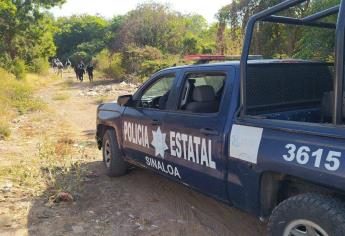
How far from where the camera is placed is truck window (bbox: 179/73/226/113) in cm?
446

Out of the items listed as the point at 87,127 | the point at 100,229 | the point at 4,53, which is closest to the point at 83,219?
the point at 100,229

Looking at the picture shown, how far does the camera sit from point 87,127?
38.5 feet

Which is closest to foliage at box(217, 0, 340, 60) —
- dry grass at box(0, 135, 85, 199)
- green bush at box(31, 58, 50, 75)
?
dry grass at box(0, 135, 85, 199)

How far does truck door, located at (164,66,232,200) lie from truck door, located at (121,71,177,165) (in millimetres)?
240

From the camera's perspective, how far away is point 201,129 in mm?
4023

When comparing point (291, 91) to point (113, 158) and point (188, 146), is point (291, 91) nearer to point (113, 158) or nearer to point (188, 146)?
point (188, 146)

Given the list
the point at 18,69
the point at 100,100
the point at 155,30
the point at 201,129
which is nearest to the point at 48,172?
the point at 201,129

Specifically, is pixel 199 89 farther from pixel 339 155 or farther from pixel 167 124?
pixel 339 155

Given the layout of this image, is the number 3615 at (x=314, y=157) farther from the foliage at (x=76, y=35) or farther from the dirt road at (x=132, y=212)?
the foliage at (x=76, y=35)

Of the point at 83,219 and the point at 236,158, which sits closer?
the point at 236,158

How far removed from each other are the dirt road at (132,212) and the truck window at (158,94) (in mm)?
1165

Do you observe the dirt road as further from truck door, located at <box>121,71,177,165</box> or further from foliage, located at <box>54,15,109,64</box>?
foliage, located at <box>54,15,109,64</box>

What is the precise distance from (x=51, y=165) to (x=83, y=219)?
2276mm

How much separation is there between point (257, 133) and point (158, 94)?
2367 millimetres
